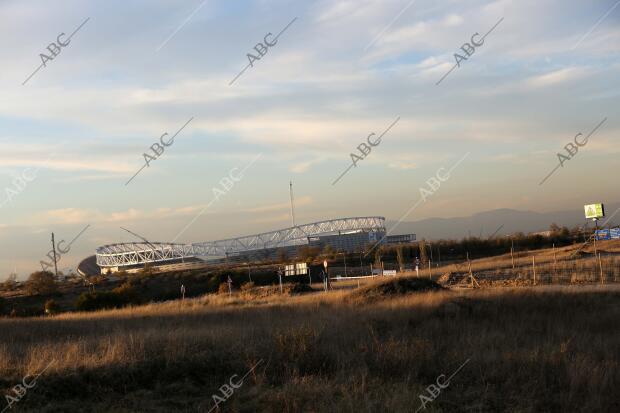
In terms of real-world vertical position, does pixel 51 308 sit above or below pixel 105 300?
below

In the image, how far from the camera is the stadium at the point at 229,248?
4921 inches

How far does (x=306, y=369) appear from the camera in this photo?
12023mm

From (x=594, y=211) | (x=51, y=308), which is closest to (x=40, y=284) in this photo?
(x=51, y=308)

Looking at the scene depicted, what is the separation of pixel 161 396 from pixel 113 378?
4.06 feet

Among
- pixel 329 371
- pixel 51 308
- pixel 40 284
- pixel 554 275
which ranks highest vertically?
pixel 40 284

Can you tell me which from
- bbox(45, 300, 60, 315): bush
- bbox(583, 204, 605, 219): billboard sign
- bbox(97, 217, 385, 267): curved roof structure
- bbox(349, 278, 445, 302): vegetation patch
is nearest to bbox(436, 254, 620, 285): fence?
bbox(349, 278, 445, 302): vegetation patch

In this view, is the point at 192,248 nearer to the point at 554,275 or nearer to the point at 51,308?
the point at 51,308

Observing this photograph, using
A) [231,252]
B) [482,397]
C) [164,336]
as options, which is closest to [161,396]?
[164,336]

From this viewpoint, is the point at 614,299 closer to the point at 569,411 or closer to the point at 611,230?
the point at 569,411

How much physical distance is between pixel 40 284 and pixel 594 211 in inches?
2380

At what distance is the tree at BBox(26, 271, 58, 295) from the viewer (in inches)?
2570

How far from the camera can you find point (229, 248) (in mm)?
131375

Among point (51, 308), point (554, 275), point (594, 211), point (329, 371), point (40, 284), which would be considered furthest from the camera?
point (594, 211)

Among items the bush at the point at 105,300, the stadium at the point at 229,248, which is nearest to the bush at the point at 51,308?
the bush at the point at 105,300
